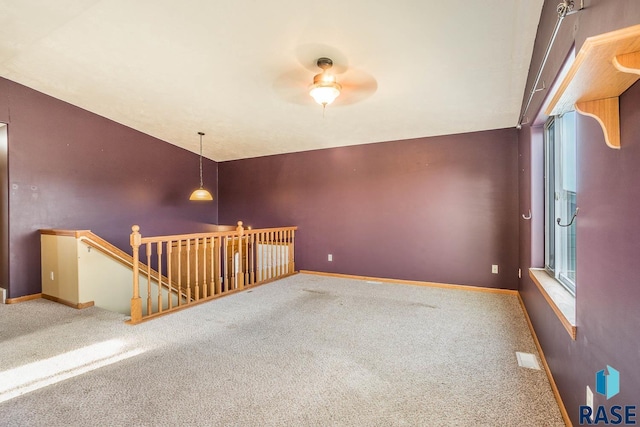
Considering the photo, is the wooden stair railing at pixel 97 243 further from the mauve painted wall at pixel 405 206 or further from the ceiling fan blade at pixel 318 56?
the ceiling fan blade at pixel 318 56

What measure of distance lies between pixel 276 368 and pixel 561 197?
262cm

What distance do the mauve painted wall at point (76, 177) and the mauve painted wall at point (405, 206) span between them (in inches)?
71.7

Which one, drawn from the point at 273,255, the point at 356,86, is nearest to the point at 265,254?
the point at 273,255

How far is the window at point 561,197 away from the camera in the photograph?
2303 mm

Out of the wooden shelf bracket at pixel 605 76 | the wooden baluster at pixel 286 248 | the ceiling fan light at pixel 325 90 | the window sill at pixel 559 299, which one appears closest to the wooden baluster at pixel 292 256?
the wooden baluster at pixel 286 248

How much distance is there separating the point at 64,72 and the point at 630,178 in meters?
5.13

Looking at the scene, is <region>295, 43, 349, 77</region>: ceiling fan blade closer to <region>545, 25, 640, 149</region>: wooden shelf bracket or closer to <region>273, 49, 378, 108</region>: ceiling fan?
<region>273, 49, 378, 108</region>: ceiling fan

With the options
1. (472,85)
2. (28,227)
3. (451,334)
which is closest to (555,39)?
(472,85)

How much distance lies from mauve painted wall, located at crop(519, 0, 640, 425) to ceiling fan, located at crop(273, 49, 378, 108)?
1.65 metres

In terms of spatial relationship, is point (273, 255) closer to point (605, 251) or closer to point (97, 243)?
point (97, 243)

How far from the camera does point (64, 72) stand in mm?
3697

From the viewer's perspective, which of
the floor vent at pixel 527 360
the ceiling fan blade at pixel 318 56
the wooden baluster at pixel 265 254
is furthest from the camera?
the wooden baluster at pixel 265 254

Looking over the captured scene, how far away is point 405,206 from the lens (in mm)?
4820

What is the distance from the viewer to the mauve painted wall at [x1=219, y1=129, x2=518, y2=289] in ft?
14.0
